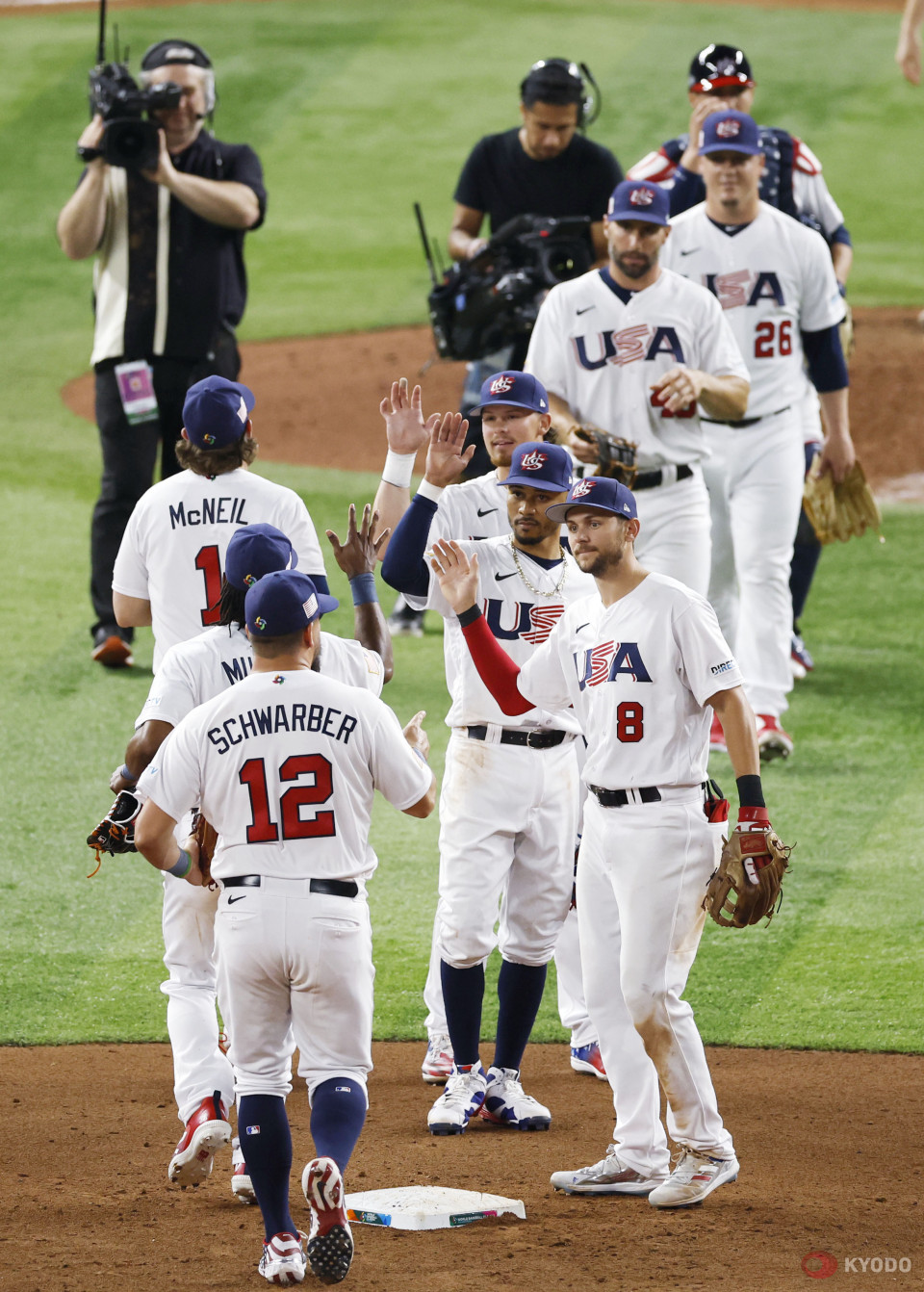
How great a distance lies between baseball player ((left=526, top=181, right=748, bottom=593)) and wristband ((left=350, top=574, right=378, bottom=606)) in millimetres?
2137

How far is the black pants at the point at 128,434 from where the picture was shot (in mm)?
8852

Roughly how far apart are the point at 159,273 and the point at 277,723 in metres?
5.07

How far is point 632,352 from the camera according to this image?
7055 millimetres

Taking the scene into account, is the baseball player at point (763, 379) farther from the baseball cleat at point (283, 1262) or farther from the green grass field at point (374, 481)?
the baseball cleat at point (283, 1262)

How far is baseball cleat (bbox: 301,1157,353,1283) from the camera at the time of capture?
401 cm

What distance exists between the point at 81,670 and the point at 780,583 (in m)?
3.74

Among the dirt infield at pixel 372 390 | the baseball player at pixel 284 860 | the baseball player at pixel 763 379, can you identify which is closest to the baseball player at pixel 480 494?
the baseball player at pixel 284 860

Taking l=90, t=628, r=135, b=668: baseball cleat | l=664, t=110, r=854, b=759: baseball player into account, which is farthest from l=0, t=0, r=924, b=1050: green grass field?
l=664, t=110, r=854, b=759: baseball player

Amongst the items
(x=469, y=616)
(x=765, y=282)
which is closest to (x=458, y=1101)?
(x=469, y=616)

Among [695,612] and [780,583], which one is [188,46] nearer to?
[780,583]

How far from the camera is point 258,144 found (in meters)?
22.6

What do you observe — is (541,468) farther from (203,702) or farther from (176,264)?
(176,264)

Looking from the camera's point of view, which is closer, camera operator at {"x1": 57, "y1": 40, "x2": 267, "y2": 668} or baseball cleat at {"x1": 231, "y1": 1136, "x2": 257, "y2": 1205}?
baseball cleat at {"x1": 231, "y1": 1136, "x2": 257, "y2": 1205}

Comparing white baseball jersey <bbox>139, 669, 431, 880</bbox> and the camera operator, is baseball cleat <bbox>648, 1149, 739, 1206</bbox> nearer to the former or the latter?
white baseball jersey <bbox>139, 669, 431, 880</bbox>
